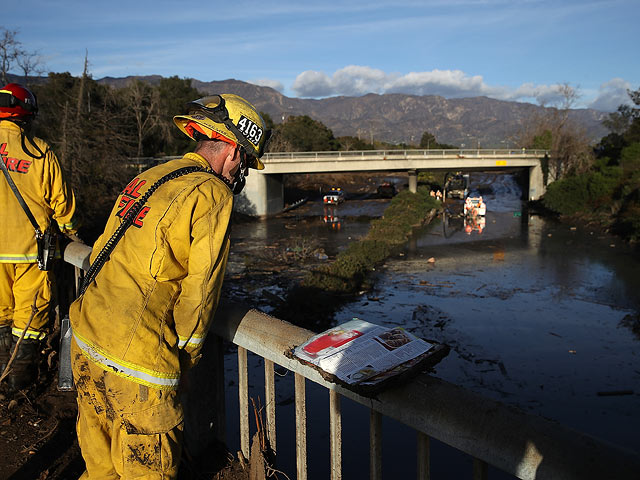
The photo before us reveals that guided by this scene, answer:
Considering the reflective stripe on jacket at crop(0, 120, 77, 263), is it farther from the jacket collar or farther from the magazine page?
the magazine page

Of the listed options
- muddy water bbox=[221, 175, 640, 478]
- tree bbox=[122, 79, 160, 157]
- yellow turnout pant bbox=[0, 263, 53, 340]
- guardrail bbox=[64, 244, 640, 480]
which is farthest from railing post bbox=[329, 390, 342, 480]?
tree bbox=[122, 79, 160, 157]

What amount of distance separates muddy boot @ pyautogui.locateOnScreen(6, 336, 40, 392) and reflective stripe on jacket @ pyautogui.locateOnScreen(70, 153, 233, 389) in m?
2.43

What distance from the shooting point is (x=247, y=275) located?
22141mm

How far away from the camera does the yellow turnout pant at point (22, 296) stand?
4328mm

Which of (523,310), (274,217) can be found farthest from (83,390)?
(274,217)

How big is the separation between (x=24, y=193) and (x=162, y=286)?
8.49 feet

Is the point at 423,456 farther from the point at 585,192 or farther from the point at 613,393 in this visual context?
the point at 585,192

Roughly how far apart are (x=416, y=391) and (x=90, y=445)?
1610 millimetres

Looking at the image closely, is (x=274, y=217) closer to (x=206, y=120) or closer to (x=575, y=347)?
(x=575, y=347)

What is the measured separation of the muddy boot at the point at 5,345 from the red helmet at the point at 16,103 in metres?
1.73

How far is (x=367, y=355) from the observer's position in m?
2.25

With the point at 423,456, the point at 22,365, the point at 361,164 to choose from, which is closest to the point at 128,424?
the point at 423,456

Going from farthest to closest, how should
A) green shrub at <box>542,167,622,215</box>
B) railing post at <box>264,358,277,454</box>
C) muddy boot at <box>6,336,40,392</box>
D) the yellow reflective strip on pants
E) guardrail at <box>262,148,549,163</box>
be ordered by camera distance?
guardrail at <box>262,148,549,163</box>, green shrub at <box>542,167,622,215</box>, muddy boot at <box>6,336,40,392</box>, railing post at <box>264,358,277,454</box>, the yellow reflective strip on pants

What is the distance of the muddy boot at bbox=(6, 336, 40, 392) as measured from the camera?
14.5 ft
